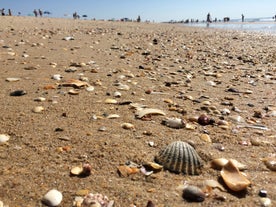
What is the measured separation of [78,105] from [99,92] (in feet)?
2.67

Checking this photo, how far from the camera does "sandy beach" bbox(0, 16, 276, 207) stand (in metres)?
2.55

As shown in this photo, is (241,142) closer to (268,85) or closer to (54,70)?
(268,85)

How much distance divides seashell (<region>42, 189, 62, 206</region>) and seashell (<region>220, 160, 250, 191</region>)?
1.38m

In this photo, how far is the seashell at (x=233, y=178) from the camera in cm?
257

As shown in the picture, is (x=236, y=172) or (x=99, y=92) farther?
(x=99, y=92)

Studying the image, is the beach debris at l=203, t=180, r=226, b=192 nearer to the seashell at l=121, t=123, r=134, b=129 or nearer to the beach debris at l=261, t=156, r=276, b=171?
the beach debris at l=261, t=156, r=276, b=171

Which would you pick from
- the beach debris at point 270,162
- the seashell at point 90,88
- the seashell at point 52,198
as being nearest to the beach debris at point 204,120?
the beach debris at point 270,162

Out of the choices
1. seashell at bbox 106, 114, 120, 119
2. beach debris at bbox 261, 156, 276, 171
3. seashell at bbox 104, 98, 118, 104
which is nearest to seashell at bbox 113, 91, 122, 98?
seashell at bbox 104, 98, 118, 104

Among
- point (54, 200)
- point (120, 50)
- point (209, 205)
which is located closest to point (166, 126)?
point (209, 205)

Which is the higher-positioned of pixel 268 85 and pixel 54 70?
pixel 54 70

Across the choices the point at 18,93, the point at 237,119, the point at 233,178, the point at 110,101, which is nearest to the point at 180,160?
the point at 233,178

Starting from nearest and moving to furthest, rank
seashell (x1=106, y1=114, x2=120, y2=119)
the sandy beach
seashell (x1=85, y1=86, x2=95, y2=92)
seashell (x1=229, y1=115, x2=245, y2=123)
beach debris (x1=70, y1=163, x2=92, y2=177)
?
the sandy beach → beach debris (x1=70, y1=163, x2=92, y2=177) → seashell (x1=106, y1=114, x2=120, y2=119) → seashell (x1=229, y1=115, x2=245, y2=123) → seashell (x1=85, y1=86, x2=95, y2=92)

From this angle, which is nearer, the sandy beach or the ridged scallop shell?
the sandy beach

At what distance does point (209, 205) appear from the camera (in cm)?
239
